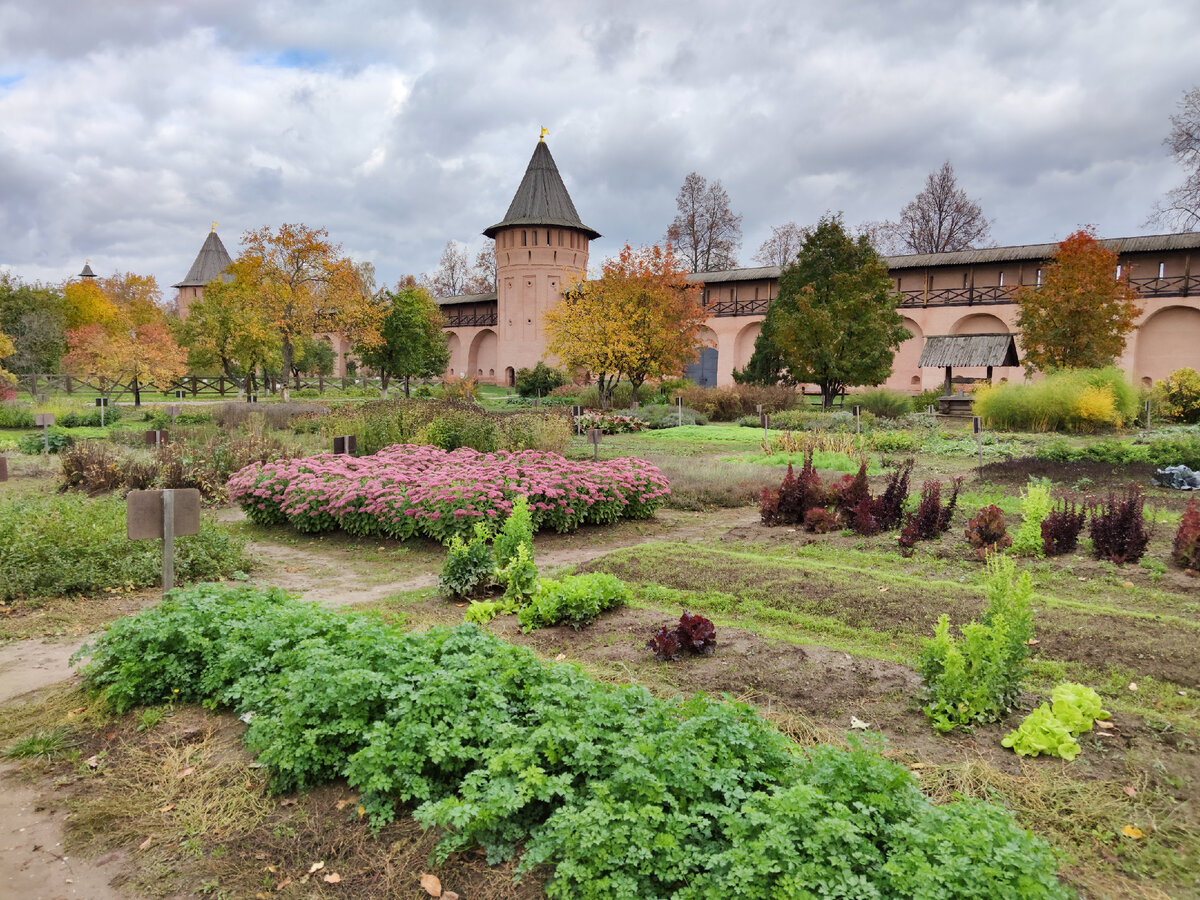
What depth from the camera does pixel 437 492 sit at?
7758 mm

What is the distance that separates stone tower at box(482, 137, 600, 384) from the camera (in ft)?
136

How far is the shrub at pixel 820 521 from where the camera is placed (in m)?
7.71

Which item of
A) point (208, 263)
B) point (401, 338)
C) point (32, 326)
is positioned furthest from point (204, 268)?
point (401, 338)

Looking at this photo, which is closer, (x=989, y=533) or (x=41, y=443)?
(x=989, y=533)

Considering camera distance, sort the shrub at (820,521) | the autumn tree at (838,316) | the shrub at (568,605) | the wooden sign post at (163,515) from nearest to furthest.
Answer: the wooden sign post at (163,515), the shrub at (568,605), the shrub at (820,521), the autumn tree at (838,316)

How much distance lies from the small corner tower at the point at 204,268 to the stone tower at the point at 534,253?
2770 cm

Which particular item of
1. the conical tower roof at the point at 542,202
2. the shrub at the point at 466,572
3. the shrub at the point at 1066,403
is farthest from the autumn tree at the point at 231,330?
the shrub at the point at 466,572

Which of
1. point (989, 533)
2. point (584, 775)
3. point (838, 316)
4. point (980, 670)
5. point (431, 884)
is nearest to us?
point (431, 884)

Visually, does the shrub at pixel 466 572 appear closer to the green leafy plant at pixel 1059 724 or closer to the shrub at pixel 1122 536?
the green leafy plant at pixel 1059 724

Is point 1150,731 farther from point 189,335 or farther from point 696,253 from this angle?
point 696,253

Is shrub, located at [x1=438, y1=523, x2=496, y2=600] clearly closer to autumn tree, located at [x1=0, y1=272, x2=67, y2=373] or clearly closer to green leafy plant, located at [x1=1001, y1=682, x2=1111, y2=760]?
green leafy plant, located at [x1=1001, y1=682, x2=1111, y2=760]

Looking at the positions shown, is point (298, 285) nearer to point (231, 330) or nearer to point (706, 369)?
point (231, 330)

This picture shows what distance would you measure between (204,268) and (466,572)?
6170 cm

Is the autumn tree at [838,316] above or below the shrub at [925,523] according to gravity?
above
